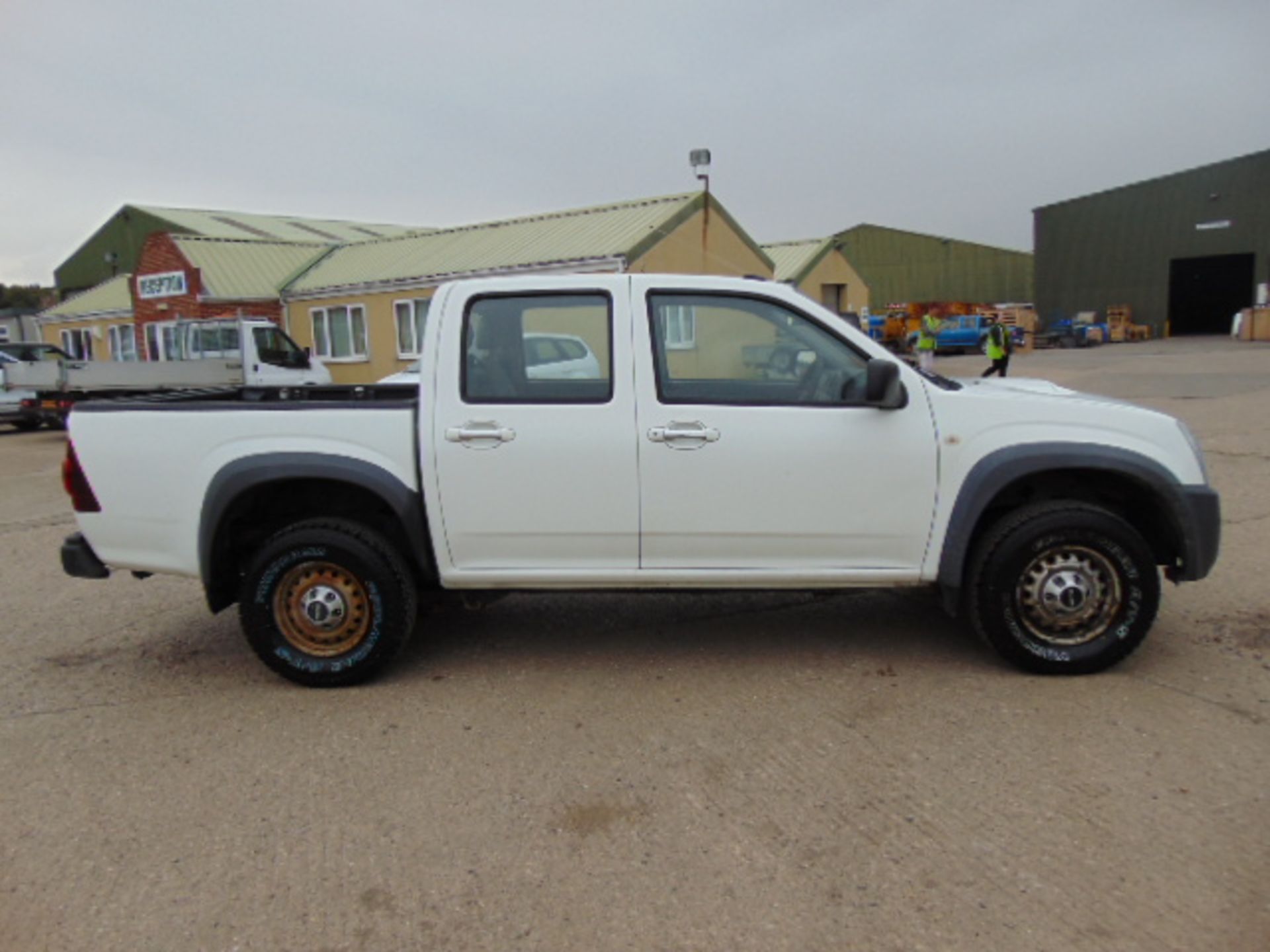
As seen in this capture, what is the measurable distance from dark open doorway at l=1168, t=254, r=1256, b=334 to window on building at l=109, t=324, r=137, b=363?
46.0m

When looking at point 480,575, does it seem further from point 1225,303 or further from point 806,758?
point 1225,303

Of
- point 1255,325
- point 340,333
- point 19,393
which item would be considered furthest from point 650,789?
point 1255,325

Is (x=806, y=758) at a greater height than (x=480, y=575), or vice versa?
(x=480, y=575)

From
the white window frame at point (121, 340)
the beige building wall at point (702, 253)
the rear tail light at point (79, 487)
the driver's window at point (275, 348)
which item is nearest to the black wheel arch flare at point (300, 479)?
the rear tail light at point (79, 487)

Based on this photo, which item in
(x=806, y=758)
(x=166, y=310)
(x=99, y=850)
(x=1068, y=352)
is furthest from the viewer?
(x=1068, y=352)

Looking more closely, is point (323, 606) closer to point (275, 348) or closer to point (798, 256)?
point (275, 348)

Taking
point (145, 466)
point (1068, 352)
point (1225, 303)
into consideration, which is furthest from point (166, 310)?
point (1225, 303)

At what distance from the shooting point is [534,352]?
4.34 m

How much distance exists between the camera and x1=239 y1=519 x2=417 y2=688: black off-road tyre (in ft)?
14.0

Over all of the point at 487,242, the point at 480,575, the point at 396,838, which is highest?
the point at 487,242

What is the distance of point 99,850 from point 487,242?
21.5 m

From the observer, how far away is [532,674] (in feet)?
14.8

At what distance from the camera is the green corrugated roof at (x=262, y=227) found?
3275 cm

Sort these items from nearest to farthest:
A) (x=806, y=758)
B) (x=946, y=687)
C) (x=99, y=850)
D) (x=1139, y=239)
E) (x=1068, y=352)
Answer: (x=99, y=850), (x=806, y=758), (x=946, y=687), (x=1068, y=352), (x=1139, y=239)
